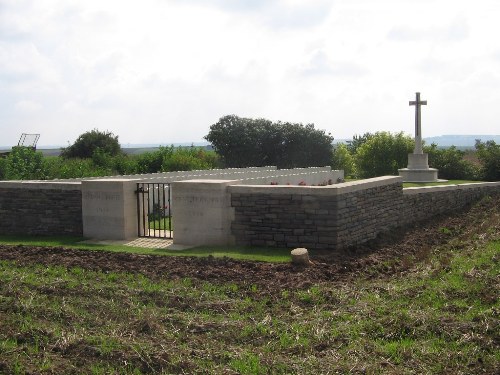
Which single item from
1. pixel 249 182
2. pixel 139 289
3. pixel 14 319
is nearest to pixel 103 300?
pixel 139 289

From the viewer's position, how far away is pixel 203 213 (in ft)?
36.4

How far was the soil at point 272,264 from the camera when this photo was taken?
337 inches

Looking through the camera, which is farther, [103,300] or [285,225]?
[285,225]

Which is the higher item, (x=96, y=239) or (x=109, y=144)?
(x=109, y=144)

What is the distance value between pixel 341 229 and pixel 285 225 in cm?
101

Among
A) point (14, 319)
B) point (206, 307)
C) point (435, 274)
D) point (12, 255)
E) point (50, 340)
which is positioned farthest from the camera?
point (12, 255)

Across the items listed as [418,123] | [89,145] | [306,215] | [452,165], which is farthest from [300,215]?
[89,145]

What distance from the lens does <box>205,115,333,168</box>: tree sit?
99.8ft

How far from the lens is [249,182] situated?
542 inches

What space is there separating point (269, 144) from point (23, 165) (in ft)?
45.2

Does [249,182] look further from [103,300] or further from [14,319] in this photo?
[14,319]

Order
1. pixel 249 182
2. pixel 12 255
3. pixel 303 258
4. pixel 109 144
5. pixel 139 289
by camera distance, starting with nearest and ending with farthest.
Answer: pixel 139 289, pixel 303 258, pixel 12 255, pixel 249 182, pixel 109 144

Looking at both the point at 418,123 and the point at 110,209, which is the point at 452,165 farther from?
the point at 110,209

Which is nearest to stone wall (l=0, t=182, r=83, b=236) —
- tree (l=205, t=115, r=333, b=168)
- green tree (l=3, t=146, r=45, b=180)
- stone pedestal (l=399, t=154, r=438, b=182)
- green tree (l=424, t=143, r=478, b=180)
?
green tree (l=3, t=146, r=45, b=180)
